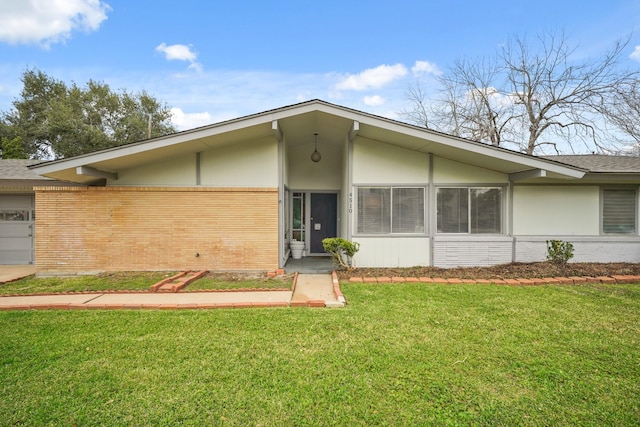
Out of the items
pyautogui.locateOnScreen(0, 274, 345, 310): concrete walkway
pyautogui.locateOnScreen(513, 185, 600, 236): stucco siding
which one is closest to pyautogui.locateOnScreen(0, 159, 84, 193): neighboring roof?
pyautogui.locateOnScreen(0, 274, 345, 310): concrete walkway

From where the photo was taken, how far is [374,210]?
26.1 feet

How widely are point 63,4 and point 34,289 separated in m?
13.1

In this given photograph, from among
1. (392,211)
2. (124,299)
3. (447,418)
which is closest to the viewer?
(447,418)

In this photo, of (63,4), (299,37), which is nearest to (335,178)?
(299,37)

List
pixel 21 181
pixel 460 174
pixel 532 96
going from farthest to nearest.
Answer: pixel 532 96
pixel 21 181
pixel 460 174

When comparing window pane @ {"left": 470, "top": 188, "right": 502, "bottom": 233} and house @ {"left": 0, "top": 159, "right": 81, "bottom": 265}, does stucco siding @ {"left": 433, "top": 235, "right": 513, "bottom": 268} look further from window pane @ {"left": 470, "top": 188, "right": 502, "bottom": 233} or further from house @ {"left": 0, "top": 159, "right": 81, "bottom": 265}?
house @ {"left": 0, "top": 159, "right": 81, "bottom": 265}

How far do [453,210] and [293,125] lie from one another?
468 centimetres

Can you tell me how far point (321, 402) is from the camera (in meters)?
2.52

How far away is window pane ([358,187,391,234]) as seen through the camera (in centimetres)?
795

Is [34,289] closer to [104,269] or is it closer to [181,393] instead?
[104,269]

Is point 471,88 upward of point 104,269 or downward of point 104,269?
upward

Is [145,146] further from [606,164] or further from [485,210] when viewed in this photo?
[606,164]

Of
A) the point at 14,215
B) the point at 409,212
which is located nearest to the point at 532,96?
the point at 409,212

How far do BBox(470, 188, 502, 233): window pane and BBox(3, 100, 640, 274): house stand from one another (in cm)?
3
